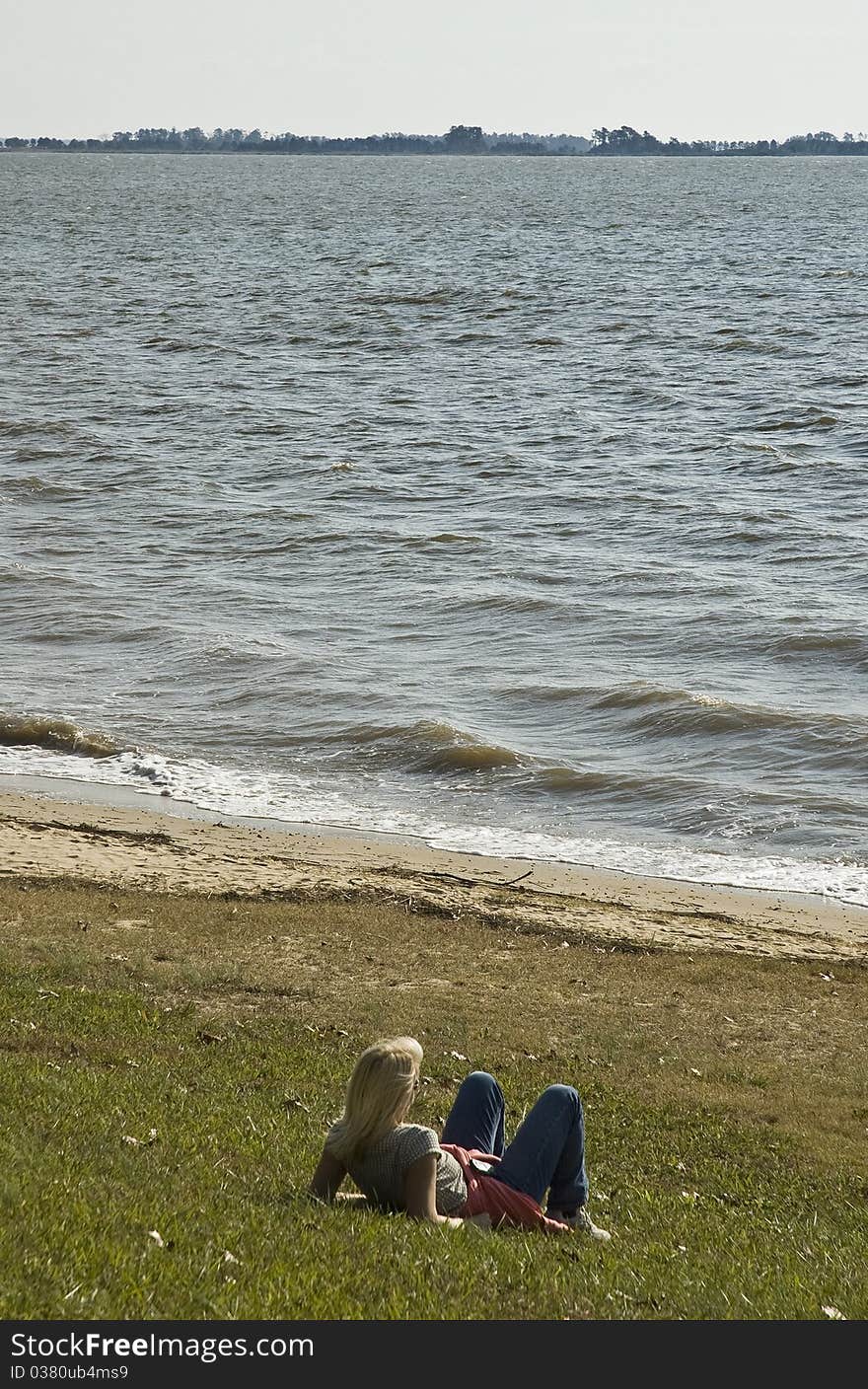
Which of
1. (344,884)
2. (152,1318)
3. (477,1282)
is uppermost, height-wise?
(152,1318)

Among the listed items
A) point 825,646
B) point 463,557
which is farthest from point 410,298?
point 825,646

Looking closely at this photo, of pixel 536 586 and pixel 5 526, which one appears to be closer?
pixel 536 586

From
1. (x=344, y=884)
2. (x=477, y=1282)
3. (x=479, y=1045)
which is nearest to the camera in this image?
(x=477, y=1282)

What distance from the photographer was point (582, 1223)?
21.5 ft

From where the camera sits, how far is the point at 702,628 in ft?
72.0

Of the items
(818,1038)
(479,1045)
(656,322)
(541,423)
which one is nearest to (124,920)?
(479,1045)

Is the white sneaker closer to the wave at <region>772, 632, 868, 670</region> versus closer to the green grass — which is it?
the green grass

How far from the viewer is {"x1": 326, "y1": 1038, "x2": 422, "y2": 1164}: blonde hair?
6.02 metres

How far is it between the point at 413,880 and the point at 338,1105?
5514 mm

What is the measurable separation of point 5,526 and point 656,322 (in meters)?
29.5

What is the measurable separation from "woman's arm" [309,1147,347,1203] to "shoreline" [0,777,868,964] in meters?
5.97

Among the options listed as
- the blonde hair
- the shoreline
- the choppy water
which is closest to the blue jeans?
the blonde hair

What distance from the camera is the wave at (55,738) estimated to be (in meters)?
17.7
